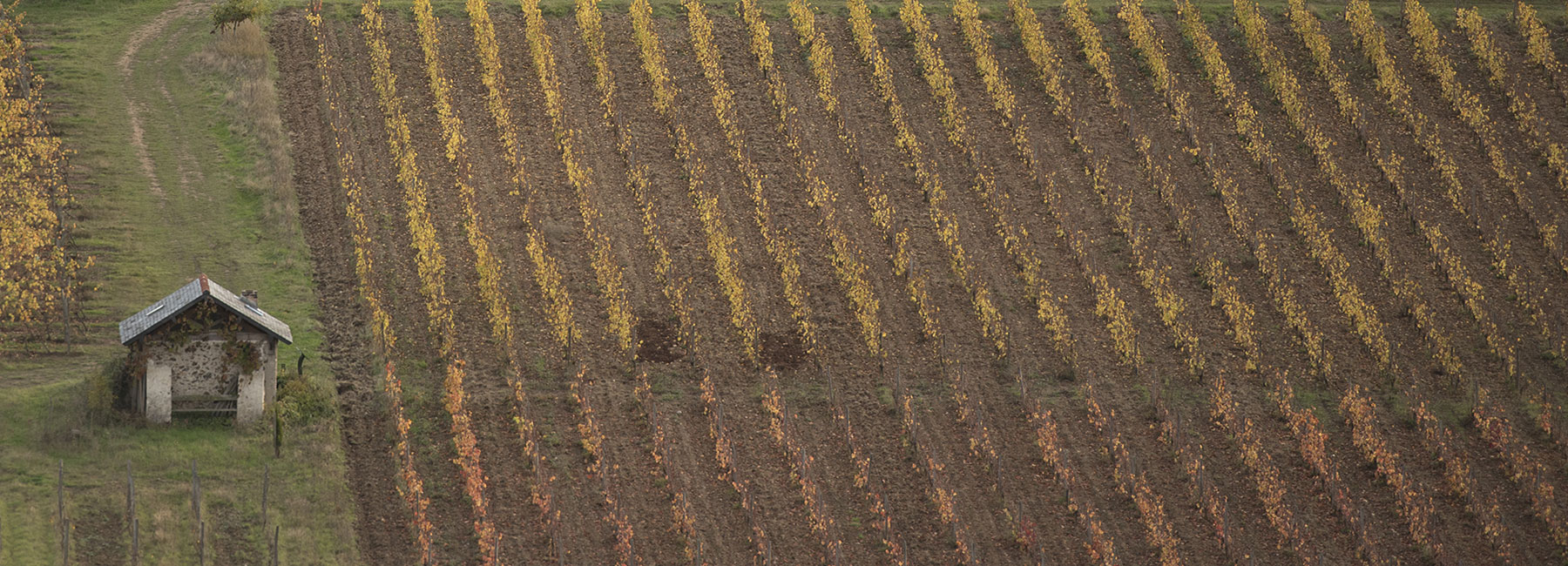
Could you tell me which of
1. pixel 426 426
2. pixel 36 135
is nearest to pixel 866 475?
pixel 426 426

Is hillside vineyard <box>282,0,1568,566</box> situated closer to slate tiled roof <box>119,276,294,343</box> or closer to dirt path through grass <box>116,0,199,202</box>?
slate tiled roof <box>119,276,294,343</box>

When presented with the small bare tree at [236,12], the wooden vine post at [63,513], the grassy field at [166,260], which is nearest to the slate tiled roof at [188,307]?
the grassy field at [166,260]

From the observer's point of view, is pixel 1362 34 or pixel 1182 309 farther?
pixel 1362 34

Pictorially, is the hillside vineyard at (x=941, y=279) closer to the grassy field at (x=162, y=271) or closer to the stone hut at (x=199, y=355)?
the grassy field at (x=162, y=271)

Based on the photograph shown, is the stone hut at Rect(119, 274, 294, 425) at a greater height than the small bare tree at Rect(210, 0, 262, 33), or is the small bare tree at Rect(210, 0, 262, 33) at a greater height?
the small bare tree at Rect(210, 0, 262, 33)

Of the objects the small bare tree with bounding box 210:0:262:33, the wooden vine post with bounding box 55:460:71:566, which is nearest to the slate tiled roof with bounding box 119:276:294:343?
the wooden vine post with bounding box 55:460:71:566

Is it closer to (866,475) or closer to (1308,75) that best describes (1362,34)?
(1308,75)

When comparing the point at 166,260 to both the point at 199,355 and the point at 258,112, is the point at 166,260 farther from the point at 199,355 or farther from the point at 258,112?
the point at 258,112
